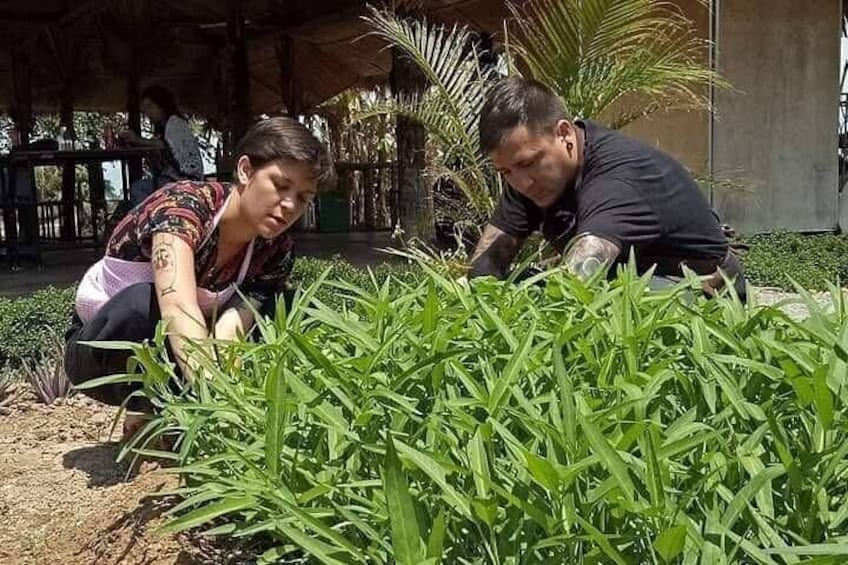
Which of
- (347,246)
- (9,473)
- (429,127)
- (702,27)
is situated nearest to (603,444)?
(9,473)

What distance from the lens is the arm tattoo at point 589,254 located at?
9.80 ft

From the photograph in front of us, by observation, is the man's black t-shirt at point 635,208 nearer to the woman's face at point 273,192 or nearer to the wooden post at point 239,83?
the woman's face at point 273,192

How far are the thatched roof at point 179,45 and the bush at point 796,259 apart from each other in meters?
5.13

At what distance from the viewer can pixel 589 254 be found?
307cm

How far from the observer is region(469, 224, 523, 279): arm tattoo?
12.9 feet

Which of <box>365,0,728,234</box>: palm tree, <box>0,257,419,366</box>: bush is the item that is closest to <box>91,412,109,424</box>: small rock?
<box>0,257,419,366</box>: bush

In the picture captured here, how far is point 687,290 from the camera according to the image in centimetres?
264

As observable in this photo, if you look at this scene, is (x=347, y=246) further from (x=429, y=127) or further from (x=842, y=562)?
(x=842, y=562)

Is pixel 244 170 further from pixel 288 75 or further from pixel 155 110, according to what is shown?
pixel 288 75

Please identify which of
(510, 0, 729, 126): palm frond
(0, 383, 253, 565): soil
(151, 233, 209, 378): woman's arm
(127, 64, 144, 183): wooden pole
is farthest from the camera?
(127, 64, 144, 183): wooden pole

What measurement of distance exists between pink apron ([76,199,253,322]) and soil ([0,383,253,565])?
1.62 feet

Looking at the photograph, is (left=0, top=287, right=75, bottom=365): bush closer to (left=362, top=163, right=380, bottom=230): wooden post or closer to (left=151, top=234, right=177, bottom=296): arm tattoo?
(left=151, top=234, right=177, bottom=296): arm tattoo

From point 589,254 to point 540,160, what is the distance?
421 mm

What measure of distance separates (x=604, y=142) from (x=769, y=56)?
8.39m
